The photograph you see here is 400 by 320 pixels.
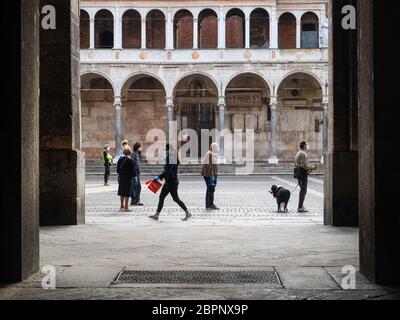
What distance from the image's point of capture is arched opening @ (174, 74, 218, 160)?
37000mm

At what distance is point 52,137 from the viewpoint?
29.6 ft

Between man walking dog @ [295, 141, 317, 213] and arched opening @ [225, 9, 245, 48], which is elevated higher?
arched opening @ [225, 9, 245, 48]

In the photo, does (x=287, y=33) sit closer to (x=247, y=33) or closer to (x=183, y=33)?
(x=247, y=33)

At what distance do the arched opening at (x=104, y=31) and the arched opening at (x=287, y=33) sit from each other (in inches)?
392

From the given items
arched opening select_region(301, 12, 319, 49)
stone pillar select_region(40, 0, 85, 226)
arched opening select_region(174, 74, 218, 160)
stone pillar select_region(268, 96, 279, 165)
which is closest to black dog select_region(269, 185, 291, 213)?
stone pillar select_region(40, 0, 85, 226)

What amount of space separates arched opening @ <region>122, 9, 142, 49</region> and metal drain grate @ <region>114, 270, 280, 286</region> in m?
33.1

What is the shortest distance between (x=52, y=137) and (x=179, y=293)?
17.1 feet

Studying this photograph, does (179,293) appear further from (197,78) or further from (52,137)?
(197,78)

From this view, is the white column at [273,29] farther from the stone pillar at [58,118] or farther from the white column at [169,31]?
the stone pillar at [58,118]

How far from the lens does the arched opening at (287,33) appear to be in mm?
37250
